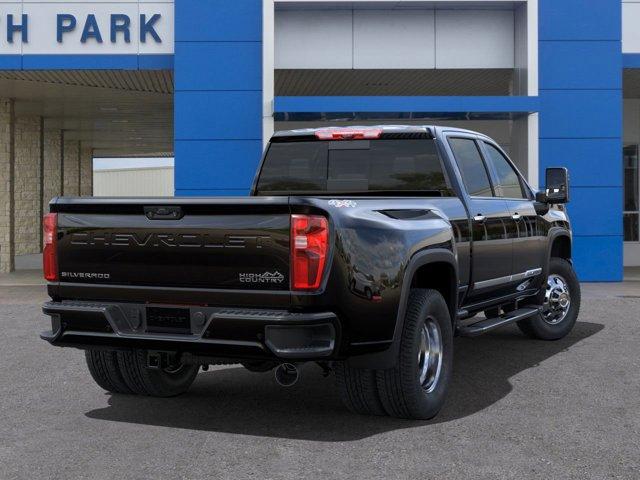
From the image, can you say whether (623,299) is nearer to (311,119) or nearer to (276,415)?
(311,119)

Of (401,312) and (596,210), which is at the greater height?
(596,210)

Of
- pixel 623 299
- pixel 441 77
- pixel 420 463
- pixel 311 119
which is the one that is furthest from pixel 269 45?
pixel 420 463

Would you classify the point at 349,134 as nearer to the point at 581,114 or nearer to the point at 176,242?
the point at 176,242

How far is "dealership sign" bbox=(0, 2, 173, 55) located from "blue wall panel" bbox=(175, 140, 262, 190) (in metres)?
2.16

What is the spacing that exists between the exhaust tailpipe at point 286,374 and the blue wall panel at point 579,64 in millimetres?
12663

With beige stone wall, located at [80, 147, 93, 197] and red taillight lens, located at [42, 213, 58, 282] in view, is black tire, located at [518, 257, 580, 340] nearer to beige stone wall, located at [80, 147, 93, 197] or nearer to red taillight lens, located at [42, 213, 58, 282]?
red taillight lens, located at [42, 213, 58, 282]

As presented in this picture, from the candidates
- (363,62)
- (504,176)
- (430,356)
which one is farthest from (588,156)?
(430,356)

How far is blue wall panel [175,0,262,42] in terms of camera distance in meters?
16.5

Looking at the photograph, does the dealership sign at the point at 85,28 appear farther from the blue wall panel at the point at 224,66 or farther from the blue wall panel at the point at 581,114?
the blue wall panel at the point at 581,114

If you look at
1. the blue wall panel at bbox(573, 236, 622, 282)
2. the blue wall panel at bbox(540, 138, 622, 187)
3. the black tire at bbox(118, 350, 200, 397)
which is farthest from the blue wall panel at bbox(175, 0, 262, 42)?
the black tire at bbox(118, 350, 200, 397)

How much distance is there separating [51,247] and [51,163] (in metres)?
26.0

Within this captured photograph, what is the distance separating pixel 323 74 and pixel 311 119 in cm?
182

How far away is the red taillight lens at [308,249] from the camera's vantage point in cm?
478

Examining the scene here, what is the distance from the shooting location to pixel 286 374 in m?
5.32
